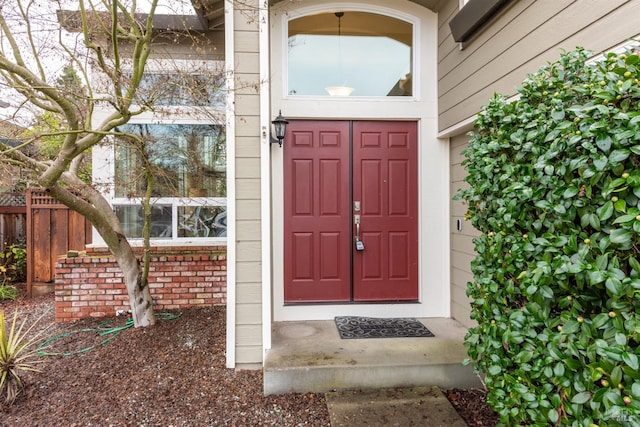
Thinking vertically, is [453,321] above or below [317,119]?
below

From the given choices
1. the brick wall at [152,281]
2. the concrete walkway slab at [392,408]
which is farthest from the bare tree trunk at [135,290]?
the concrete walkway slab at [392,408]

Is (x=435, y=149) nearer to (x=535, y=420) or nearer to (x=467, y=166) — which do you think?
(x=467, y=166)

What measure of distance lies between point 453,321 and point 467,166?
79.3 inches

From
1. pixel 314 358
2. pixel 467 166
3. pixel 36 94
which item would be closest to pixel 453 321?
pixel 314 358

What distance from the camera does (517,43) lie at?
96.0 inches

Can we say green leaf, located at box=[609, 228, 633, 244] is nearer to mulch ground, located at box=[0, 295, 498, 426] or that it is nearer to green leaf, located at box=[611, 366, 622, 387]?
green leaf, located at box=[611, 366, 622, 387]

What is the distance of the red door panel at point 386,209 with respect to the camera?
12.0 ft

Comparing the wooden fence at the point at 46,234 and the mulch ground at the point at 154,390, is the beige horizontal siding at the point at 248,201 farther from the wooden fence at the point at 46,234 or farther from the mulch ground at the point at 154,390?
the wooden fence at the point at 46,234

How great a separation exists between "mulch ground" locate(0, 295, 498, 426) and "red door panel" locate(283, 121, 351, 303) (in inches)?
42.1

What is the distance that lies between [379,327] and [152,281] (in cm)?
275

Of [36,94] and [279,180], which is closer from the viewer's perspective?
[36,94]

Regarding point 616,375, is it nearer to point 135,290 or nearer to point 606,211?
point 606,211

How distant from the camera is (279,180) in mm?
3521

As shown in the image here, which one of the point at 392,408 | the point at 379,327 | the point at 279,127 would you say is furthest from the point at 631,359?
the point at 279,127
